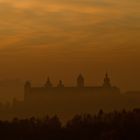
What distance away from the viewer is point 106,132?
118m

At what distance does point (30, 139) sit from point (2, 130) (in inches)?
335

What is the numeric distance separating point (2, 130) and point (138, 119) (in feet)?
81.3

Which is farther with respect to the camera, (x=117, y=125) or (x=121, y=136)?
(x=117, y=125)

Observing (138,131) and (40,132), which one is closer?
(138,131)

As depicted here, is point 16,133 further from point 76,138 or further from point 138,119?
point 138,119

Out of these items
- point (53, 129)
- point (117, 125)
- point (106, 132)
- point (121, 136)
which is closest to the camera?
point (121, 136)

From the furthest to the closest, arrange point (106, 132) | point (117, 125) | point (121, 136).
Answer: point (117, 125)
point (106, 132)
point (121, 136)

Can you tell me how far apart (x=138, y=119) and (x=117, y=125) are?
6.01 meters

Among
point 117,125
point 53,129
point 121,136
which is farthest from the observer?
point 53,129

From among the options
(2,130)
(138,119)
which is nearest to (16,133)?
(2,130)

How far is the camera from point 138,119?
5113 inches

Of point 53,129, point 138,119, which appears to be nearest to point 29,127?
point 53,129

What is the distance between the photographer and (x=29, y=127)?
139875 mm

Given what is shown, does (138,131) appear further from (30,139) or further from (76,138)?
(30,139)
